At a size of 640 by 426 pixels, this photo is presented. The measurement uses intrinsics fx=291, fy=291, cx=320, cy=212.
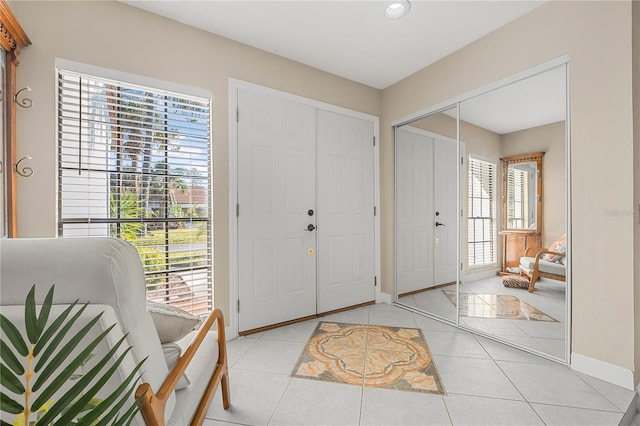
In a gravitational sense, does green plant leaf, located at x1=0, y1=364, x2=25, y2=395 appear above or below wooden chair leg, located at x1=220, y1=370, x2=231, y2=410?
above

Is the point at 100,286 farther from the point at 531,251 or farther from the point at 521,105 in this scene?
the point at 521,105

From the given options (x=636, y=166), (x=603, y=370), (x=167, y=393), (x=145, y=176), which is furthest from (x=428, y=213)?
(x=167, y=393)

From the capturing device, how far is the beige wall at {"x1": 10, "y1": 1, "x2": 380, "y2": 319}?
5.94 ft

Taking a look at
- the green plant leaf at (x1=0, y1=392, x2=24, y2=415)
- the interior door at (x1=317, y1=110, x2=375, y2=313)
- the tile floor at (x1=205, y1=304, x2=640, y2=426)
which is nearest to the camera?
the green plant leaf at (x1=0, y1=392, x2=24, y2=415)

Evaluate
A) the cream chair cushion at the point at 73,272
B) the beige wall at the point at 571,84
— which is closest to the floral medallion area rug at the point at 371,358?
the beige wall at the point at 571,84

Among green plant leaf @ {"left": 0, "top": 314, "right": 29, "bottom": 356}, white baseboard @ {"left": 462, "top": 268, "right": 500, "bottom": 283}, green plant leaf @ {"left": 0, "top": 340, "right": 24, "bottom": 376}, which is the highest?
green plant leaf @ {"left": 0, "top": 314, "right": 29, "bottom": 356}

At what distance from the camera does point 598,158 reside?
6.11 ft

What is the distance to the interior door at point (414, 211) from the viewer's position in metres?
3.11

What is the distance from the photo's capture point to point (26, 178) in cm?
180

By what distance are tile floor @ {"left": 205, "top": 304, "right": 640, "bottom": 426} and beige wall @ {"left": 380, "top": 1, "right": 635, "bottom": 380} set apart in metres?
0.34

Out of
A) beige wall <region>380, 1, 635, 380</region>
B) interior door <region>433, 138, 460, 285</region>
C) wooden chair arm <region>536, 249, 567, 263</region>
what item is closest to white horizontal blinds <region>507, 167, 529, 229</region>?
wooden chair arm <region>536, 249, 567, 263</region>

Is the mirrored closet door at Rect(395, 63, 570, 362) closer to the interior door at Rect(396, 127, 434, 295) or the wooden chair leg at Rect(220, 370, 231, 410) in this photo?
the interior door at Rect(396, 127, 434, 295)

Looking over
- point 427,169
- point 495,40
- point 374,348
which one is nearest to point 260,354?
point 374,348

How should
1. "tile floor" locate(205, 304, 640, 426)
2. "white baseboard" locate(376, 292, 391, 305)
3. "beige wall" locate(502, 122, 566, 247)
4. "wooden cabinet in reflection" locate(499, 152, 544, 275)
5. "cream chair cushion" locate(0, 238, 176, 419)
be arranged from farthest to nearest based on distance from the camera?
"white baseboard" locate(376, 292, 391, 305) < "wooden cabinet in reflection" locate(499, 152, 544, 275) < "beige wall" locate(502, 122, 566, 247) < "tile floor" locate(205, 304, 640, 426) < "cream chair cushion" locate(0, 238, 176, 419)
